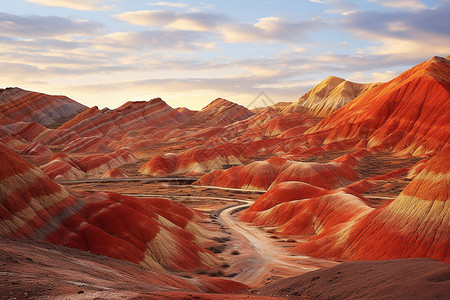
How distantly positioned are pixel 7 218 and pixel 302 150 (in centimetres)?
12635

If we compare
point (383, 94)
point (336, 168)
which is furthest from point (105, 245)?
point (383, 94)

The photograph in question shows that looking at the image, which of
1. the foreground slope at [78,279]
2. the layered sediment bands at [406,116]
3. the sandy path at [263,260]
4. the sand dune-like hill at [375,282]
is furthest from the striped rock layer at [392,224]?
the layered sediment bands at [406,116]

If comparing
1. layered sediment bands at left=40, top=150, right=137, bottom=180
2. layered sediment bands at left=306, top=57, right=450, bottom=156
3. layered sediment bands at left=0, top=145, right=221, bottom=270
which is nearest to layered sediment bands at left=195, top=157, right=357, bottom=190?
layered sediment bands at left=306, top=57, right=450, bottom=156

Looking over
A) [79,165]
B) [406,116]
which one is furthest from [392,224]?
[79,165]

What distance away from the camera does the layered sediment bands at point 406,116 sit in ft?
434

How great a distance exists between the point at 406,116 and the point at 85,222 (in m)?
133

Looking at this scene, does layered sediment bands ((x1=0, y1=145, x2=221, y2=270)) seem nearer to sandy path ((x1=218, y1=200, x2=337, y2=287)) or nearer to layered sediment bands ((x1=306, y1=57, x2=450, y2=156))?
sandy path ((x1=218, y1=200, x2=337, y2=287))

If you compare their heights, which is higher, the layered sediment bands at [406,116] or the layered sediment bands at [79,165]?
the layered sediment bands at [406,116]

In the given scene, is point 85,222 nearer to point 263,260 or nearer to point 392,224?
point 263,260

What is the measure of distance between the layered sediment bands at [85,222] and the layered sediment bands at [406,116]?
108163 mm

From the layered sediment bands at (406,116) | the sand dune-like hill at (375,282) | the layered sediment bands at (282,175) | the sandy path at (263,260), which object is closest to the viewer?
the sand dune-like hill at (375,282)

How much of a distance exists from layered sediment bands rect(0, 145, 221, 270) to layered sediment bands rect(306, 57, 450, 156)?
355ft

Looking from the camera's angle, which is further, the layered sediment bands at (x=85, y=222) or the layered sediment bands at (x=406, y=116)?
the layered sediment bands at (x=406, y=116)

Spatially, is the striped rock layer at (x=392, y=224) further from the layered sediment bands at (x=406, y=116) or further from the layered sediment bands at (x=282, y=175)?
the layered sediment bands at (x=406, y=116)
